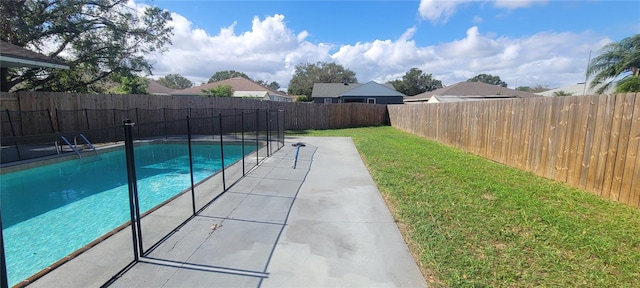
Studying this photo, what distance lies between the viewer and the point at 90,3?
553 inches

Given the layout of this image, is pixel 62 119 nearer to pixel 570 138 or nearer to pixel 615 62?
pixel 570 138

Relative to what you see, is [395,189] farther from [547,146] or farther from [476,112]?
→ [476,112]

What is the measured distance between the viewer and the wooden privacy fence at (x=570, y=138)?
4.25 metres

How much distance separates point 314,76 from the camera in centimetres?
5341

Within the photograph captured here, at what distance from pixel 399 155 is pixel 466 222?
4.90 m

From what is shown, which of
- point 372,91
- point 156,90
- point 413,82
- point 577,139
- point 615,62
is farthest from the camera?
point 413,82

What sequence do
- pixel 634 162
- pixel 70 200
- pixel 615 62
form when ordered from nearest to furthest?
pixel 634 162 < pixel 70 200 < pixel 615 62

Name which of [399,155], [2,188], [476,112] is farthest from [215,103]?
[476,112]

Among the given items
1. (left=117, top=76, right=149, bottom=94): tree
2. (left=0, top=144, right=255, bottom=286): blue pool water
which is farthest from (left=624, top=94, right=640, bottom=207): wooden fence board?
(left=117, top=76, right=149, bottom=94): tree

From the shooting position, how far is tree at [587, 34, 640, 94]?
14.2 metres

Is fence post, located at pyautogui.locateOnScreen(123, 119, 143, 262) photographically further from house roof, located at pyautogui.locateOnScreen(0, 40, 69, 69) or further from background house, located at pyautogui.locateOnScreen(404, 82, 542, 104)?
background house, located at pyautogui.locateOnScreen(404, 82, 542, 104)

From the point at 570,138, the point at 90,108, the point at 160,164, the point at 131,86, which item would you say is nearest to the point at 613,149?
the point at 570,138

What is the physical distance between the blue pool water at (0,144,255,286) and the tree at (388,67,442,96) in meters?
53.6

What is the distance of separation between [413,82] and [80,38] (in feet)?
177
